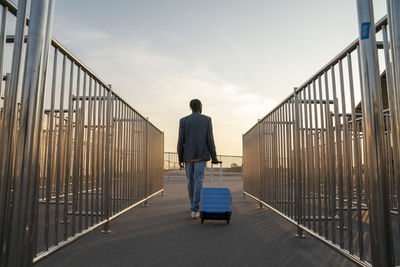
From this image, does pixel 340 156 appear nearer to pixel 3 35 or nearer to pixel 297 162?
pixel 297 162

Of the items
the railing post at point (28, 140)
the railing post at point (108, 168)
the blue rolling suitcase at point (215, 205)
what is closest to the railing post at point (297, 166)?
the blue rolling suitcase at point (215, 205)

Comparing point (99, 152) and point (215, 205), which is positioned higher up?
point (99, 152)

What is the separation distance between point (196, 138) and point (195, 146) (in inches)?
6.0

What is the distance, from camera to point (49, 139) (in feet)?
8.24

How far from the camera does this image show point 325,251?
124 inches

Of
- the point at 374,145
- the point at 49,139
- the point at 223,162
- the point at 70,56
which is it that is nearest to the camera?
the point at 374,145

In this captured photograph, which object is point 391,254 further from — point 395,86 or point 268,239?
point 268,239

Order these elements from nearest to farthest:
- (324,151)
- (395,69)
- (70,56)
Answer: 1. (395,69)
2. (70,56)
3. (324,151)

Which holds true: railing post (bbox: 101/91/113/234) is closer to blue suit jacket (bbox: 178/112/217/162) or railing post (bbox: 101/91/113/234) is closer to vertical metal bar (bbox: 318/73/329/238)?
blue suit jacket (bbox: 178/112/217/162)

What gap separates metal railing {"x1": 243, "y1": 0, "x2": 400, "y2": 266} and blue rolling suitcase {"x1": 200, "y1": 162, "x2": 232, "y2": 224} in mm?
795

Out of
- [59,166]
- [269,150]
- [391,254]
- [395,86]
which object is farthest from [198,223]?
[395,86]

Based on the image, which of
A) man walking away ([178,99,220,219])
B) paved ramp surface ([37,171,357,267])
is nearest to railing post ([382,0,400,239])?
paved ramp surface ([37,171,357,267])

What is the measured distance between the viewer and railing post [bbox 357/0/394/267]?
1.77 metres

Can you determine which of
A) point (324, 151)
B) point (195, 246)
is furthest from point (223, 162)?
point (324, 151)
